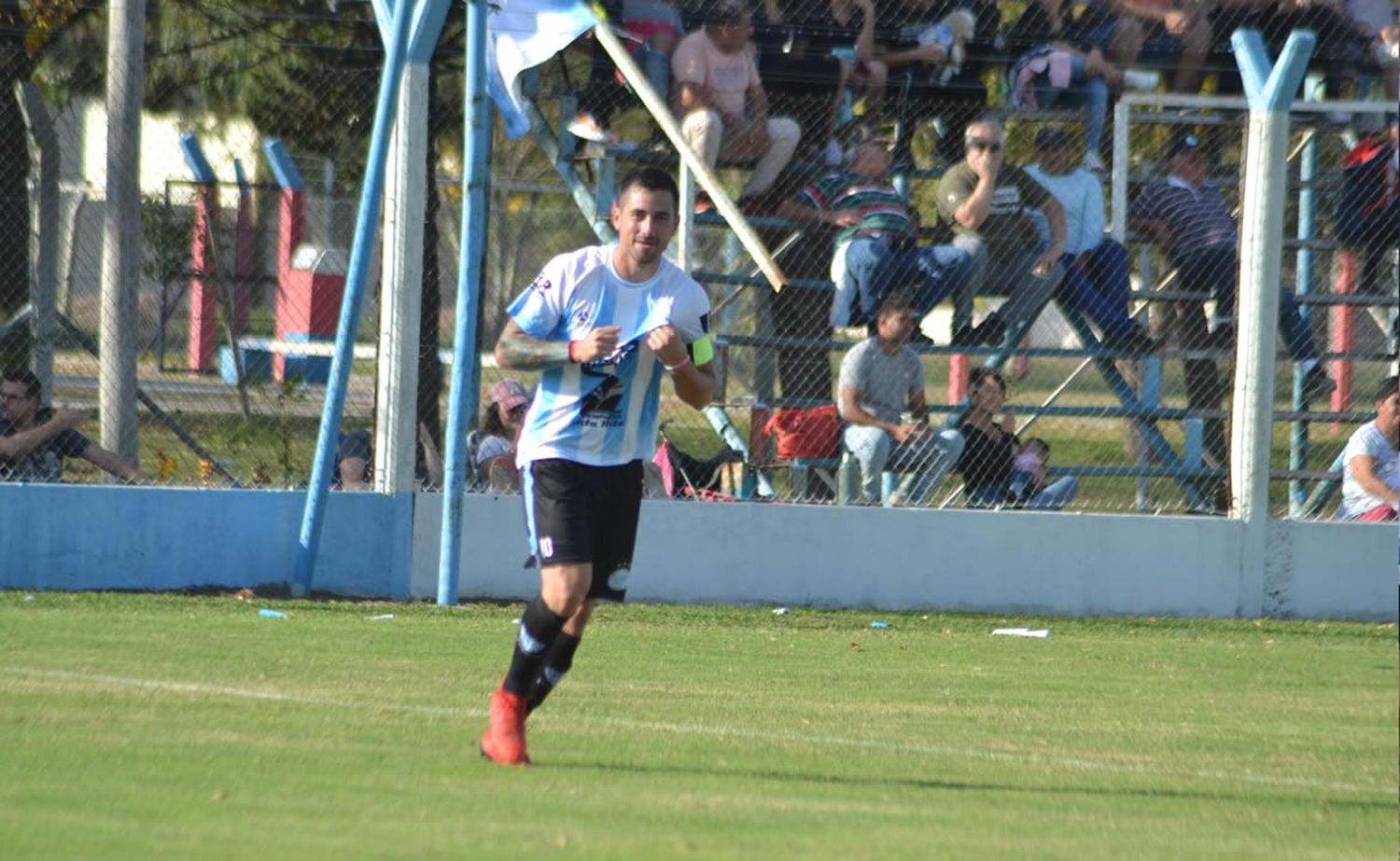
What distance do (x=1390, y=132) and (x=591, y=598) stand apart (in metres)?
9.48

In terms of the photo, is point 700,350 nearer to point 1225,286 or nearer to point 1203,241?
point 1225,286

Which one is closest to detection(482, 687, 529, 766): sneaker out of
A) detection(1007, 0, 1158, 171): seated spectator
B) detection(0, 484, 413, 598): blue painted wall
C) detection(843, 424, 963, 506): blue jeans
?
detection(0, 484, 413, 598): blue painted wall

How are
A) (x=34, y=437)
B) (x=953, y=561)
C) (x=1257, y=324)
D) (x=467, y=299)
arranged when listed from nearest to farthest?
(x=467, y=299)
(x=34, y=437)
(x=953, y=561)
(x=1257, y=324)

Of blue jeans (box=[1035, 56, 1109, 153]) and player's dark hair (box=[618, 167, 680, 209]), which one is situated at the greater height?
blue jeans (box=[1035, 56, 1109, 153])

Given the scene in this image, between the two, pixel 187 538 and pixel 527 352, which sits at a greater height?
pixel 527 352

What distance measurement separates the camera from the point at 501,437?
1282cm

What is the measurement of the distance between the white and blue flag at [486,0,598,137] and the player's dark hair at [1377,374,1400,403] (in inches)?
225

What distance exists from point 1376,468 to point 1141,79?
354 centimetres

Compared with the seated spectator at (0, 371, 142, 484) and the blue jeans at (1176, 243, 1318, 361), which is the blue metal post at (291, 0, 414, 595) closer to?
the seated spectator at (0, 371, 142, 484)

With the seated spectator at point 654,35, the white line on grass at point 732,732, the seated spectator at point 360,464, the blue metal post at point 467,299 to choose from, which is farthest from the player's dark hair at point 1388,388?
the white line on grass at point 732,732

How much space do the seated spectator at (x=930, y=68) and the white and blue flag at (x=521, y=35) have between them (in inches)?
88.1

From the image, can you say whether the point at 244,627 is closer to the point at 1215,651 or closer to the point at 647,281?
the point at 647,281

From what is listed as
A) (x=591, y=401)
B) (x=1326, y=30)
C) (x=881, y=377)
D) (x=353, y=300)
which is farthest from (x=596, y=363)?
(x=1326, y=30)

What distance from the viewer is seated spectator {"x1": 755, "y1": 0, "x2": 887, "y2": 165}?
14055 millimetres
